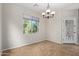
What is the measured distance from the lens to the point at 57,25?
194 centimetres

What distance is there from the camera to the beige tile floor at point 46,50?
6.12ft

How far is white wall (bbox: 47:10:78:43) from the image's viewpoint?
1.89 meters

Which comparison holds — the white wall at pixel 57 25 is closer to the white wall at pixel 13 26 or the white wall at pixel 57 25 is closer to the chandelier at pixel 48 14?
the chandelier at pixel 48 14

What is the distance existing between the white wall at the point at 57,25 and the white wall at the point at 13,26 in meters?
0.22

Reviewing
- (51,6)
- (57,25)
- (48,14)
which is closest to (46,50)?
(57,25)

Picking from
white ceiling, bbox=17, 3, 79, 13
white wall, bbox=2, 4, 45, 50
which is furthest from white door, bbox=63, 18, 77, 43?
white wall, bbox=2, 4, 45, 50

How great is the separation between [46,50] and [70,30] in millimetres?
612

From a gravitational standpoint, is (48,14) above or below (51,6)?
below

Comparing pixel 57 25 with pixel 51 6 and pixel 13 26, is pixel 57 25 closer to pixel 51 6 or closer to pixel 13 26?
pixel 51 6

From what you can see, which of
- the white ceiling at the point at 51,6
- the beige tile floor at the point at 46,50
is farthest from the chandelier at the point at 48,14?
the beige tile floor at the point at 46,50

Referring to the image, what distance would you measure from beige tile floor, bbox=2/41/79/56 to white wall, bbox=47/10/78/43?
13 cm

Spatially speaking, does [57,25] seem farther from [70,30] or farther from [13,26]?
[13,26]

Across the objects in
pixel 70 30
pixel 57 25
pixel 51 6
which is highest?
pixel 51 6

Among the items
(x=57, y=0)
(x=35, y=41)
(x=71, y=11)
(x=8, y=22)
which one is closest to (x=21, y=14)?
(x=8, y=22)
